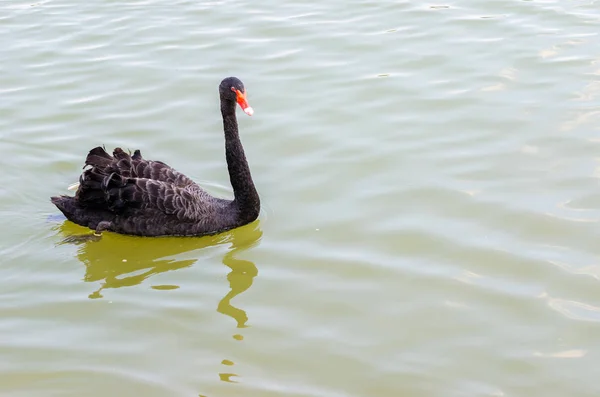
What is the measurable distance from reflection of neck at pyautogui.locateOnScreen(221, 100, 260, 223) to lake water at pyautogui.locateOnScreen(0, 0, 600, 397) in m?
0.18

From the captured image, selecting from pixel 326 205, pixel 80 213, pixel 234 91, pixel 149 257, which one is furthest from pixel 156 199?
pixel 326 205

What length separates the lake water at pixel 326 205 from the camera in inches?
Result: 201

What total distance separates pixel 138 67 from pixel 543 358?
6033mm

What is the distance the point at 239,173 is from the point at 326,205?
0.71 m

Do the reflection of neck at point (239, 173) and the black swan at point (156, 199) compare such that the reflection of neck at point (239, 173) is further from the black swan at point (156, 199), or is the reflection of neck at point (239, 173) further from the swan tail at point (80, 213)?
the swan tail at point (80, 213)

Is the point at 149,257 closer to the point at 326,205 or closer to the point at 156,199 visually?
the point at 156,199

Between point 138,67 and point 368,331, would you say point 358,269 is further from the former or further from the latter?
point 138,67

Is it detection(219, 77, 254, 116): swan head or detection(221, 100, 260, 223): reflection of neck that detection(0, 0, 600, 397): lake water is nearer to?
detection(221, 100, 260, 223): reflection of neck

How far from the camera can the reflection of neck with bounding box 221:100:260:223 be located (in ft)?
22.0

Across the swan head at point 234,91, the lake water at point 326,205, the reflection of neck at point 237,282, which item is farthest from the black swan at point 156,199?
the reflection of neck at point 237,282

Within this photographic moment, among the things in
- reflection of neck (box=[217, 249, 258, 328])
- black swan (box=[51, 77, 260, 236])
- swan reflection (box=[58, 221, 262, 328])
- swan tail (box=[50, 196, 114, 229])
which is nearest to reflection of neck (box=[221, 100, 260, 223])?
black swan (box=[51, 77, 260, 236])

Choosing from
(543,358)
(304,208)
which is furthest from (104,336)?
(543,358)

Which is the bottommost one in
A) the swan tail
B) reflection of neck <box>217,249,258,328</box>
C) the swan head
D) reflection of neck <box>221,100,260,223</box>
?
reflection of neck <box>217,249,258,328</box>

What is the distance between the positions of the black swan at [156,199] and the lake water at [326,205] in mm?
139
